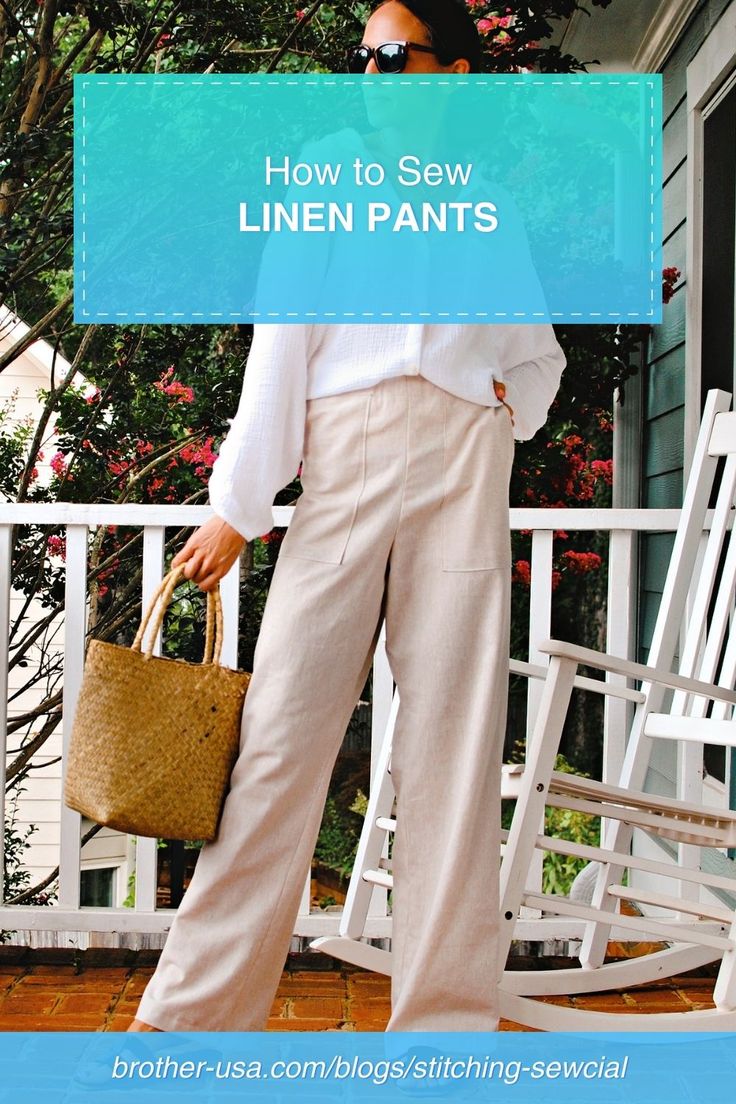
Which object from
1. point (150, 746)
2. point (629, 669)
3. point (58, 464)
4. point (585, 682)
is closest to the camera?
point (150, 746)

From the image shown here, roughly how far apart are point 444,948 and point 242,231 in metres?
3.34

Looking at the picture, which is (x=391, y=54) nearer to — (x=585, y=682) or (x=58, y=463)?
(x=585, y=682)

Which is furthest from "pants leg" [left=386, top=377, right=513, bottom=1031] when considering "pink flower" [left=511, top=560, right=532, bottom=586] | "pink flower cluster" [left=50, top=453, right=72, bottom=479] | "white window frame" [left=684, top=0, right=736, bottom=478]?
"pink flower cluster" [left=50, top=453, right=72, bottom=479]

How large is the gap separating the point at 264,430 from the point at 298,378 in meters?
0.08

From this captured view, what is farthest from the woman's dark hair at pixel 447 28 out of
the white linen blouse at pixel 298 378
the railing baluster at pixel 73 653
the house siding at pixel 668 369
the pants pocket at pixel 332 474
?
the house siding at pixel 668 369

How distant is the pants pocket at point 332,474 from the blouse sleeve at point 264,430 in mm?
27

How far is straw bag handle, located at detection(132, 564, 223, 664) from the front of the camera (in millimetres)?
1682

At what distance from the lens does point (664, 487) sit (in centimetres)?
417

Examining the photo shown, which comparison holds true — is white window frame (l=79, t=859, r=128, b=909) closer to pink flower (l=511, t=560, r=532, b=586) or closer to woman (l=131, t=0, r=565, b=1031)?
pink flower (l=511, t=560, r=532, b=586)

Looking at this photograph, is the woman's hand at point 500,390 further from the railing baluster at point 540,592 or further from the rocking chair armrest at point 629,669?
the railing baluster at point 540,592

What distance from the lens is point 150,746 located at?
165 centimetres

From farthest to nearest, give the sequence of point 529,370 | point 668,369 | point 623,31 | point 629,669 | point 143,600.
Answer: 1. point 623,31
2. point 668,369
3. point 143,600
4. point 629,669
5. point 529,370

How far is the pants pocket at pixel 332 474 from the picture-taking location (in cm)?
167

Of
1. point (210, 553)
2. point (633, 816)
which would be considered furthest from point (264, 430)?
point (633, 816)
